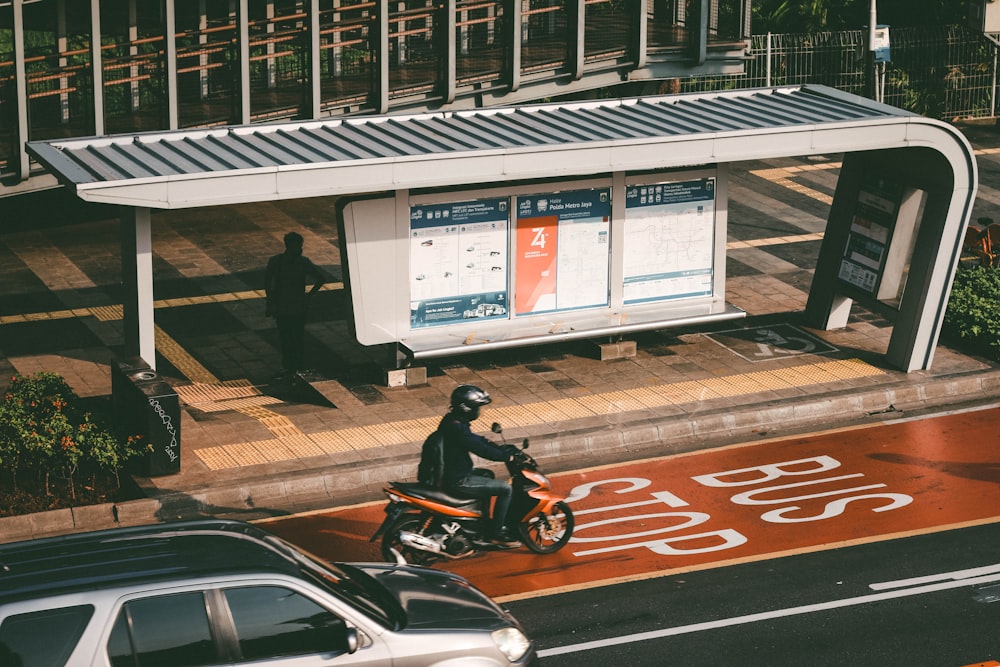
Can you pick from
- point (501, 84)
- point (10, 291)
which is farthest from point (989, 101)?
point (10, 291)

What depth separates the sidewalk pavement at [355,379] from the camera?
14.2 m

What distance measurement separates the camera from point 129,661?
8141mm

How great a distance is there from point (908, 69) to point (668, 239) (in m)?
16.3

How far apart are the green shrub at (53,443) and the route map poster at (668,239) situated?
639cm

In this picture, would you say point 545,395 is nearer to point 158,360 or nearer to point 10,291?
point 158,360

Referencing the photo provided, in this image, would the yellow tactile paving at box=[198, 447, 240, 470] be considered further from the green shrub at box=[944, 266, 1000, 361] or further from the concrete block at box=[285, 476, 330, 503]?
the green shrub at box=[944, 266, 1000, 361]

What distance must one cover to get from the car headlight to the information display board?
9935 mm

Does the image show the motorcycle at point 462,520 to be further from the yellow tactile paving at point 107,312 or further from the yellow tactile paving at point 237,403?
the yellow tactile paving at point 107,312

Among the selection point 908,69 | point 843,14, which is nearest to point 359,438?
point 908,69

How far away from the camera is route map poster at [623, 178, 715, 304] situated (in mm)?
17344

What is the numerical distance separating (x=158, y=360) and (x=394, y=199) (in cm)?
375

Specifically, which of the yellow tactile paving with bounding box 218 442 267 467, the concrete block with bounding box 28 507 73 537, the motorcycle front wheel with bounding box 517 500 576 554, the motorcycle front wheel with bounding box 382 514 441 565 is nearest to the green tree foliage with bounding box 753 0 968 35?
the yellow tactile paving with bounding box 218 442 267 467

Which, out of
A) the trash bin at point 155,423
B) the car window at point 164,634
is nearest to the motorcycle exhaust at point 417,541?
the trash bin at point 155,423

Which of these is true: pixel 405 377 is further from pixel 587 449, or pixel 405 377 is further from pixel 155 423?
pixel 155 423
